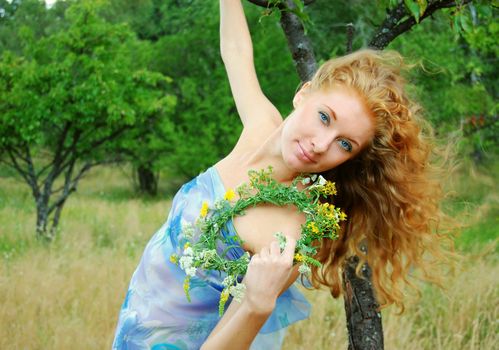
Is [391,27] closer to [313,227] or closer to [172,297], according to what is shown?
[313,227]

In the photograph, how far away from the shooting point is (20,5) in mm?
17281

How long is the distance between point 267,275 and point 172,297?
0.48 m

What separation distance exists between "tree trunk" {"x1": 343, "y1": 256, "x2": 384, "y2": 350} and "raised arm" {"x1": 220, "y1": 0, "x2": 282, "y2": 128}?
807mm

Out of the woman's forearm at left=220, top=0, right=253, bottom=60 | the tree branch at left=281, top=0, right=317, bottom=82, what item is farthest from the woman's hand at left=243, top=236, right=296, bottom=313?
the tree branch at left=281, top=0, right=317, bottom=82

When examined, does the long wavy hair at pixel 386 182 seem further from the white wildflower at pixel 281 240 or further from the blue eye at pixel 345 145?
the white wildflower at pixel 281 240

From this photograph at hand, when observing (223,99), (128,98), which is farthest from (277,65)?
(128,98)

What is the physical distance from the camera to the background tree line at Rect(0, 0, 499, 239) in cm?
722

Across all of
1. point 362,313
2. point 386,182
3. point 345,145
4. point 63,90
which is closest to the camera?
point 345,145

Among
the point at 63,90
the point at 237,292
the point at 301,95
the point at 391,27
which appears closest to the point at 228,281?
the point at 237,292

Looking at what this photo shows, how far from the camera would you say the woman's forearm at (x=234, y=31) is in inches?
93.5

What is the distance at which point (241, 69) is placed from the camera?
2.35 metres

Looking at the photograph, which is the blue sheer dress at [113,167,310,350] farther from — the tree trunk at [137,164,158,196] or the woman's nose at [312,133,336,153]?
the tree trunk at [137,164,158,196]

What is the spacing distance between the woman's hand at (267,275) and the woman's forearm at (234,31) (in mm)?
988

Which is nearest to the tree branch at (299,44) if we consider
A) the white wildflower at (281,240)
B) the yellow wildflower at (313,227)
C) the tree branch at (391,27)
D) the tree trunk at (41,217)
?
the tree branch at (391,27)
